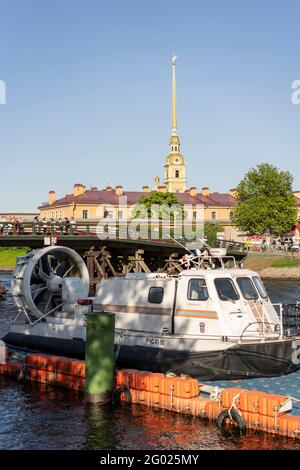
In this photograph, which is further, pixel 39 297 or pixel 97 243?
pixel 97 243

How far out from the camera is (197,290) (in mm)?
22875

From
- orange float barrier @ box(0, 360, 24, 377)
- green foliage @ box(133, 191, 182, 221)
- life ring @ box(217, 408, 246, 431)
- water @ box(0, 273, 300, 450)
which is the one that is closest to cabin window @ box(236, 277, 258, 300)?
water @ box(0, 273, 300, 450)

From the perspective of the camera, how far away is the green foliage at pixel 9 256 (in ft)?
338

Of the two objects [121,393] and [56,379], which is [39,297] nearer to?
[56,379]

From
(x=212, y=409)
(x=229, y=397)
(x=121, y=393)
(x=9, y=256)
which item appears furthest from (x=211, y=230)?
(x=229, y=397)

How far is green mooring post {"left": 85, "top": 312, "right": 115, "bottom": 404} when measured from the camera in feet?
65.7

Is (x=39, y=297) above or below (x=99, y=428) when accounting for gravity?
above

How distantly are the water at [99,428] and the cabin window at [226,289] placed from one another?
344cm

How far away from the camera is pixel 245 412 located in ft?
57.6

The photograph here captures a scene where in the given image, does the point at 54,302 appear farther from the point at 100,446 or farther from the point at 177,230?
the point at 177,230

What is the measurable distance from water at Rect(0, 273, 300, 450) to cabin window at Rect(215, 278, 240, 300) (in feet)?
11.3

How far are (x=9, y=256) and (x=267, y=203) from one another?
44896 mm

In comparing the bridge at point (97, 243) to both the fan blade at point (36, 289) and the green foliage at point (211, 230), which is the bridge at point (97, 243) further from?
the green foliage at point (211, 230)
